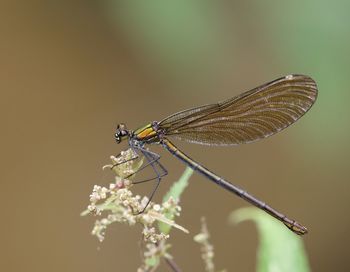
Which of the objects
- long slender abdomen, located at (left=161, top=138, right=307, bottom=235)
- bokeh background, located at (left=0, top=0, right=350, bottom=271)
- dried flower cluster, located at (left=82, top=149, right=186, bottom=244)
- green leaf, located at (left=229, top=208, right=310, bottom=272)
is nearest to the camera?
dried flower cluster, located at (left=82, top=149, right=186, bottom=244)

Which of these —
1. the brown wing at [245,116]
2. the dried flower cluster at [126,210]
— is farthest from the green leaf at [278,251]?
the brown wing at [245,116]

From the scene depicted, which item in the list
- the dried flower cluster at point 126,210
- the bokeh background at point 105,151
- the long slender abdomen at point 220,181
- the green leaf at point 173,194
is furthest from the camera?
the bokeh background at point 105,151

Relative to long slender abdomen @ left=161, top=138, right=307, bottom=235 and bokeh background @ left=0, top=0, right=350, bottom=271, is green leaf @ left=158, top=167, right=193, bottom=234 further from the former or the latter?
bokeh background @ left=0, top=0, right=350, bottom=271

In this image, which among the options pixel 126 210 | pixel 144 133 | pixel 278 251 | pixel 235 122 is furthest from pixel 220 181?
pixel 126 210

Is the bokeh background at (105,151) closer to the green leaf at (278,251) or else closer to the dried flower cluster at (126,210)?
the green leaf at (278,251)

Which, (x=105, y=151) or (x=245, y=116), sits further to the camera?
(x=105, y=151)

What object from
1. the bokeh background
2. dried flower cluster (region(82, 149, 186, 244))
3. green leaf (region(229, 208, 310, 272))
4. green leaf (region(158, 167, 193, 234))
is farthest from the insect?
the bokeh background

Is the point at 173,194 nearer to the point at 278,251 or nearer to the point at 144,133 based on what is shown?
the point at 278,251

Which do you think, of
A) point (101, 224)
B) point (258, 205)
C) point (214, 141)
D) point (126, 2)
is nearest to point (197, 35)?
point (126, 2)
